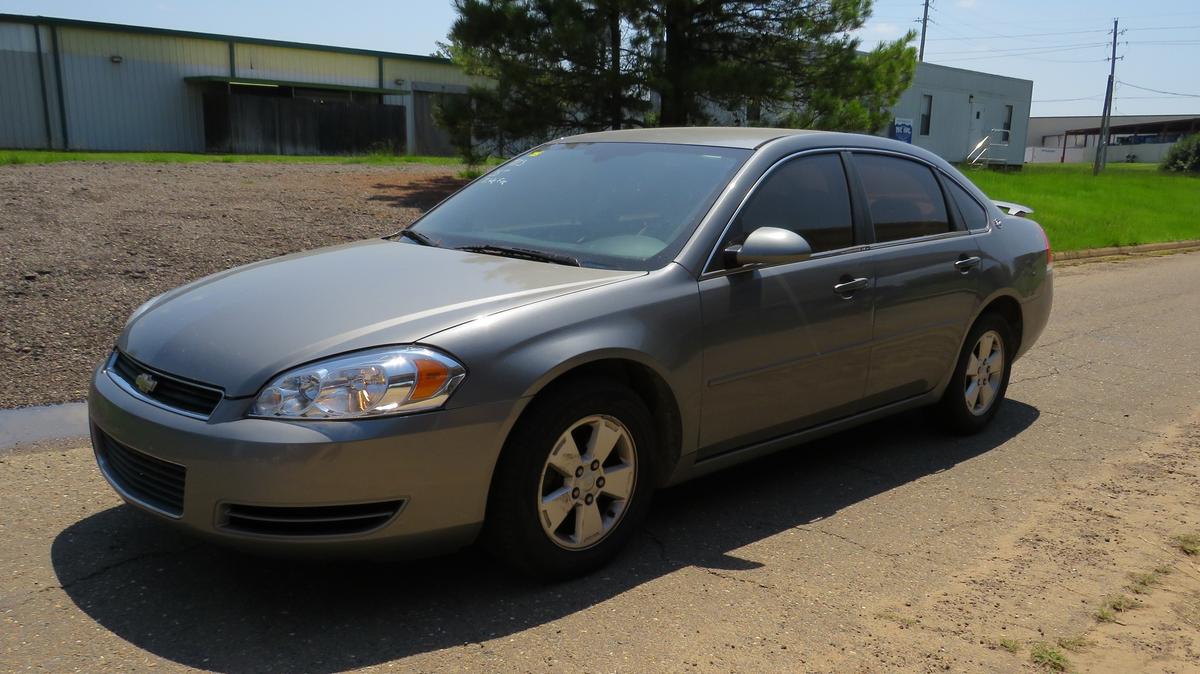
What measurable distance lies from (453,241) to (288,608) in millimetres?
1783

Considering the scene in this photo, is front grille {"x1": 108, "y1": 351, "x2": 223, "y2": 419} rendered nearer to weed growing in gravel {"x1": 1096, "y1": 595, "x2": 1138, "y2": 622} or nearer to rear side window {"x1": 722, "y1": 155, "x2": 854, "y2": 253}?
rear side window {"x1": 722, "y1": 155, "x2": 854, "y2": 253}

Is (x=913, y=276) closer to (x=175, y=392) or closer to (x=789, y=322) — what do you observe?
(x=789, y=322)

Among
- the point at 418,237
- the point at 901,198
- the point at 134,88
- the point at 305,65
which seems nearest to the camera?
the point at 418,237

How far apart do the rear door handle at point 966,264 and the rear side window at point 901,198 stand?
19 cm

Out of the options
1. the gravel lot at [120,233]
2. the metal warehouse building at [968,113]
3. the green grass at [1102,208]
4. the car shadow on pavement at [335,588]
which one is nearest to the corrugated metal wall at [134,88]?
the gravel lot at [120,233]

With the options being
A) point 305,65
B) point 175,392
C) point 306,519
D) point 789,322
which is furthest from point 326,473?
point 305,65

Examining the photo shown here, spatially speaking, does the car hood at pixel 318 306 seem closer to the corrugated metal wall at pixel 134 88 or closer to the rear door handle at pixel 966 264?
the rear door handle at pixel 966 264

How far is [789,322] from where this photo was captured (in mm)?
4391

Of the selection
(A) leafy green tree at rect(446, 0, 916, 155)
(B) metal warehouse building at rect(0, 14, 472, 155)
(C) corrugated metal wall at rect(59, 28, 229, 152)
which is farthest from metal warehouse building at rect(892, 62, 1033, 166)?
(A) leafy green tree at rect(446, 0, 916, 155)

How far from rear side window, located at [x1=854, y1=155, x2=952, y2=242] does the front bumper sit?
2.48m

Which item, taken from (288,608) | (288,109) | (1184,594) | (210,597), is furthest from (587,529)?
(288,109)

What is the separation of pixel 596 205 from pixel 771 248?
856 mm

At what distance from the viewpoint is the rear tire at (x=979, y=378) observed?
18.4ft

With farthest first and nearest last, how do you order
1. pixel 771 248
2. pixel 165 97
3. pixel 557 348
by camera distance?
pixel 165 97, pixel 771 248, pixel 557 348
